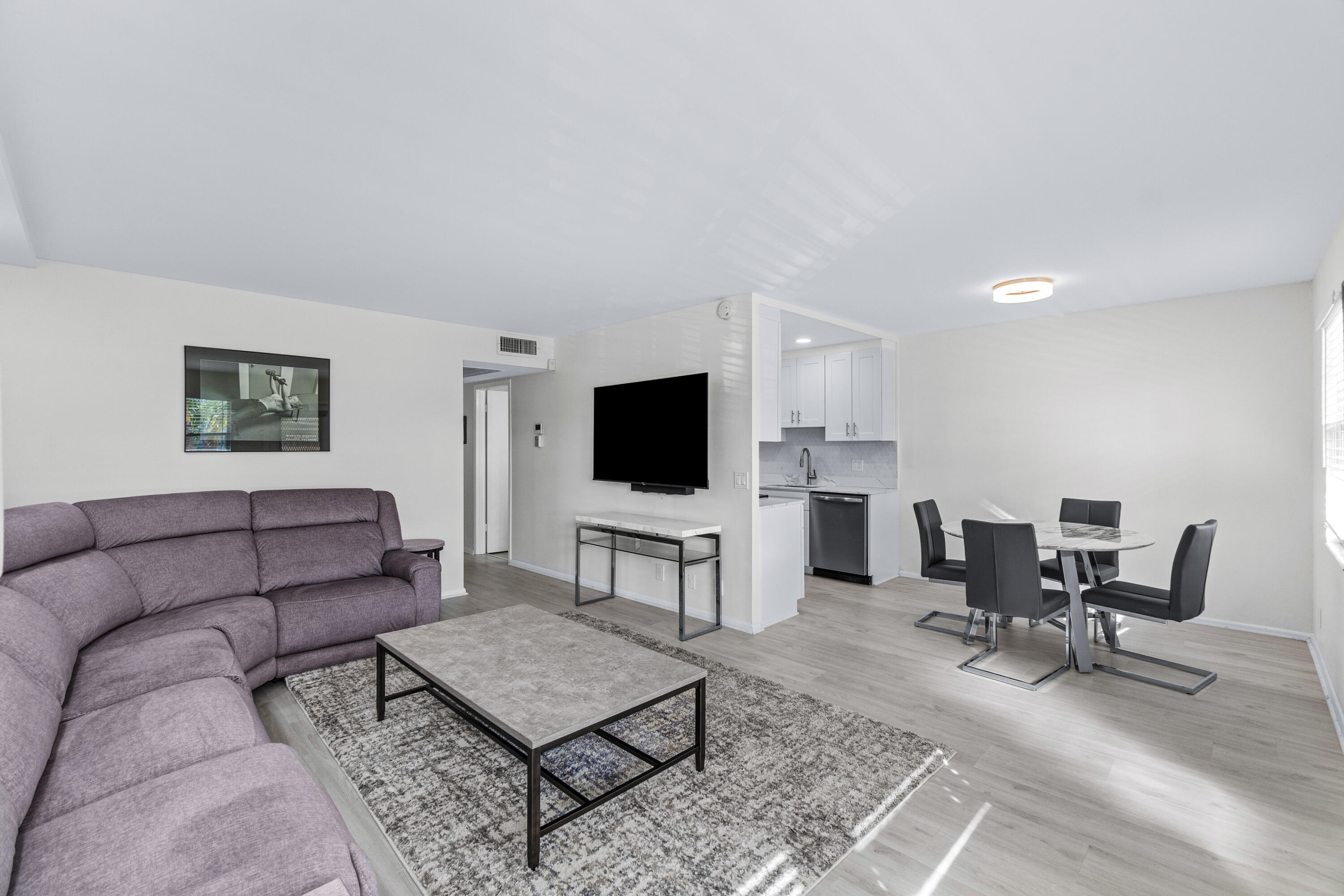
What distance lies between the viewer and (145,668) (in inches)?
90.3

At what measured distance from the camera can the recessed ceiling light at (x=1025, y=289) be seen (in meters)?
3.79

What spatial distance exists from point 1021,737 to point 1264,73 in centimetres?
260

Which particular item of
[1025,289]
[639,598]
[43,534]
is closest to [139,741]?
[43,534]

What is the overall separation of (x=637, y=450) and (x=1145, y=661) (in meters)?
3.63

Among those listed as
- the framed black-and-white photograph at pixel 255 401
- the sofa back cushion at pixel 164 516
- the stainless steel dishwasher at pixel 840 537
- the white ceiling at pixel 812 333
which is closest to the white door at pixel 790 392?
the white ceiling at pixel 812 333

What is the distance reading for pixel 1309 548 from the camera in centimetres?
392

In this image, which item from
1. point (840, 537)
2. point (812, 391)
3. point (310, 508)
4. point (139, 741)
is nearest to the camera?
point (139, 741)

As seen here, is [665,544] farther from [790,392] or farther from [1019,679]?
[790,392]

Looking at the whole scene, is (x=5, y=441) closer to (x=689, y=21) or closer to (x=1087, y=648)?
(x=689, y=21)

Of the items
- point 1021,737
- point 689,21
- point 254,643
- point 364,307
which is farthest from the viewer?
point 364,307

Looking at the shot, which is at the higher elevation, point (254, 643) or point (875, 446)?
point (875, 446)

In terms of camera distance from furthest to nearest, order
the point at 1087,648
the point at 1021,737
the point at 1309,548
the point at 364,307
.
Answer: the point at 364,307 → the point at 1309,548 → the point at 1087,648 → the point at 1021,737

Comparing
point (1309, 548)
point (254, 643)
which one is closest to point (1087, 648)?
point (1309, 548)

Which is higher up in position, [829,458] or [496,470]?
[829,458]
